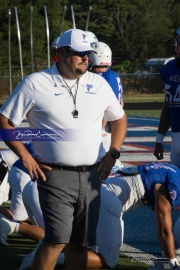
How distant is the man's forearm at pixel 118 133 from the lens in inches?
178

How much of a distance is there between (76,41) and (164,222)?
4.59 feet

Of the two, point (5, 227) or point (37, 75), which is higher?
point (37, 75)

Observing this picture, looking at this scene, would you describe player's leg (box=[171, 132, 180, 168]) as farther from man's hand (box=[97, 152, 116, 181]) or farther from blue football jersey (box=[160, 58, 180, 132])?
man's hand (box=[97, 152, 116, 181])

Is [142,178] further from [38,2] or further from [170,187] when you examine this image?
[38,2]

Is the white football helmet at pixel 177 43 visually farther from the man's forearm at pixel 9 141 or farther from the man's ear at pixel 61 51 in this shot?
the man's forearm at pixel 9 141

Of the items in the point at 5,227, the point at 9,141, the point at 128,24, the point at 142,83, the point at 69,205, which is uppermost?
the point at 9,141

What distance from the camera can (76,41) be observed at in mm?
4293

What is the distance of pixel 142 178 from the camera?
5.19 meters

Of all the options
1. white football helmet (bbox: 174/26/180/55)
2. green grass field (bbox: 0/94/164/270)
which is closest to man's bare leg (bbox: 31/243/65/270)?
green grass field (bbox: 0/94/164/270)

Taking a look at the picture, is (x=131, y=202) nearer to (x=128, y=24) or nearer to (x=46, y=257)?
(x=46, y=257)

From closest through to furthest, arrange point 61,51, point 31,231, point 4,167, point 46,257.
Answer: point 46,257
point 61,51
point 31,231
point 4,167

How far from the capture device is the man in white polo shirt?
13.8ft

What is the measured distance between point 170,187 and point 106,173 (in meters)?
0.70

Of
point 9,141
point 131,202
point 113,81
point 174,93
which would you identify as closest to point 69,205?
point 9,141
